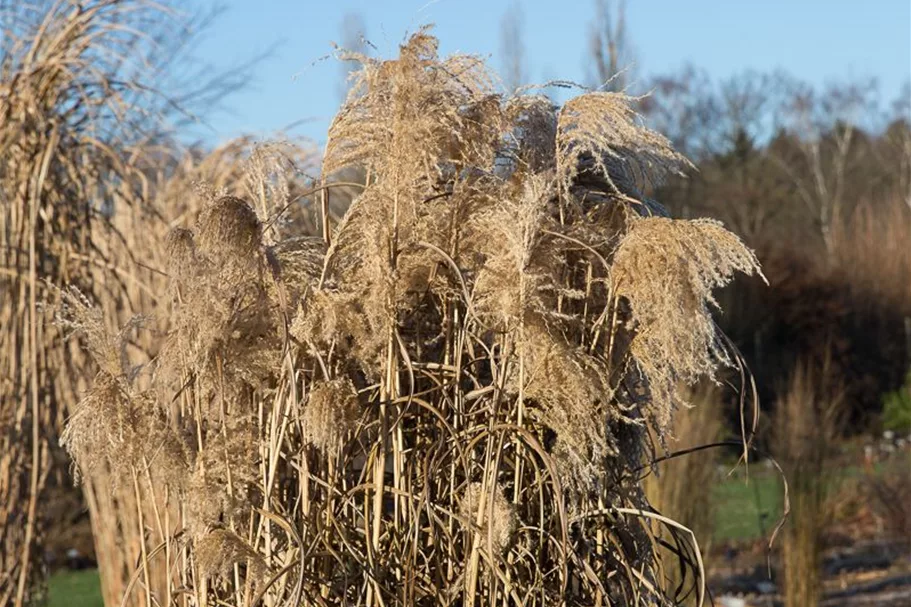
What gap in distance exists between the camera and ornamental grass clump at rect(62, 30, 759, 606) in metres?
2.09

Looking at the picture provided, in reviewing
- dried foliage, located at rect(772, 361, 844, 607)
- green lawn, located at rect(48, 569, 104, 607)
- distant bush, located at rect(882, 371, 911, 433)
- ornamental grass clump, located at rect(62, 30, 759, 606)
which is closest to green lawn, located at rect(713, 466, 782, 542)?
dried foliage, located at rect(772, 361, 844, 607)

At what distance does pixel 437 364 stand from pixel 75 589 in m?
7.73

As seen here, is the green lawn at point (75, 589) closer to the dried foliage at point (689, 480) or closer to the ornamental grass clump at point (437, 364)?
the dried foliage at point (689, 480)

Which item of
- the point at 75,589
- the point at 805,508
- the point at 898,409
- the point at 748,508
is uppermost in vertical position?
the point at 898,409

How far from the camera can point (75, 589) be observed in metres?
9.20

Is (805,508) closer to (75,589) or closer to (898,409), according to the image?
(75,589)

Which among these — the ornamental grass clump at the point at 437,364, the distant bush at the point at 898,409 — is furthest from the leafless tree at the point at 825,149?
the ornamental grass clump at the point at 437,364

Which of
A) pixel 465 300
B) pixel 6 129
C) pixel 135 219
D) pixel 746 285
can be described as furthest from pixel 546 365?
pixel 746 285

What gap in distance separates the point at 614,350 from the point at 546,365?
0.25 meters

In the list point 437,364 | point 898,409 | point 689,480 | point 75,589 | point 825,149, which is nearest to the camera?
point 437,364

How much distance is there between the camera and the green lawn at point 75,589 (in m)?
8.60

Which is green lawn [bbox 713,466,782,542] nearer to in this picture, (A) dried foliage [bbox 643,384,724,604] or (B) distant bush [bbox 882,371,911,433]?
(A) dried foliage [bbox 643,384,724,604]

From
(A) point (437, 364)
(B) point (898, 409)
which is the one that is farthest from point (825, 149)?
(A) point (437, 364)

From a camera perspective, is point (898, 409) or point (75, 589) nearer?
point (75, 589)
